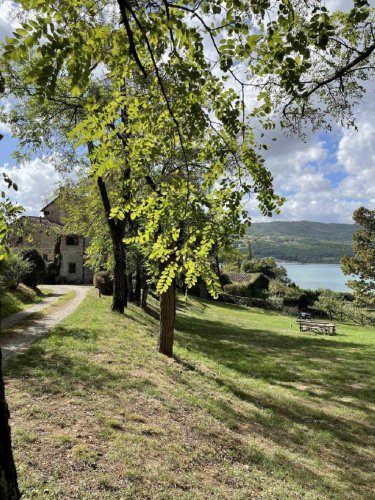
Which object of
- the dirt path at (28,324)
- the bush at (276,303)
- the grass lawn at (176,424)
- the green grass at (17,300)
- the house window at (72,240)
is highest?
the house window at (72,240)

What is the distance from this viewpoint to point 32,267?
2680 centimetres

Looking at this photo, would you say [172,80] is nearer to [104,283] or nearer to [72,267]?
[104,283]

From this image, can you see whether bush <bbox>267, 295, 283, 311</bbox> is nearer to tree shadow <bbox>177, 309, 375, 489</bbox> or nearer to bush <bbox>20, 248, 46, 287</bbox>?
tree shadow <bbox>177, 309, 375, 489</bbox>

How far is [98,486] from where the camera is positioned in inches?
187

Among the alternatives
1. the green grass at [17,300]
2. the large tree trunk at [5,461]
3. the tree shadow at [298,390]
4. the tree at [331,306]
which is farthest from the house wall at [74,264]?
the large tree trunk at [5,461]

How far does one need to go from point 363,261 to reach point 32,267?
28858 millimetres

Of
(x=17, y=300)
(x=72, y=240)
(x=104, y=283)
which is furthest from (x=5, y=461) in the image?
(x=72, y=240)

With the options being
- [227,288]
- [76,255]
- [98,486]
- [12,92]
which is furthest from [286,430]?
[227,288]

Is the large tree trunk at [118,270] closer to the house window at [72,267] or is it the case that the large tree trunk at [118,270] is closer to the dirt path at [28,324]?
the dirt path at [28,324]

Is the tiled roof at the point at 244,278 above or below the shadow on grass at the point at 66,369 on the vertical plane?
above

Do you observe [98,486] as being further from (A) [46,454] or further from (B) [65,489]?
(A) [46,454]

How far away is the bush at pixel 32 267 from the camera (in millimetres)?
26183

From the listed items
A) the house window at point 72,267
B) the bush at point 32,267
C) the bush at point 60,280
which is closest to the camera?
the bush at point 32,267

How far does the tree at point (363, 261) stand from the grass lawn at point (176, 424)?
22628 mm
